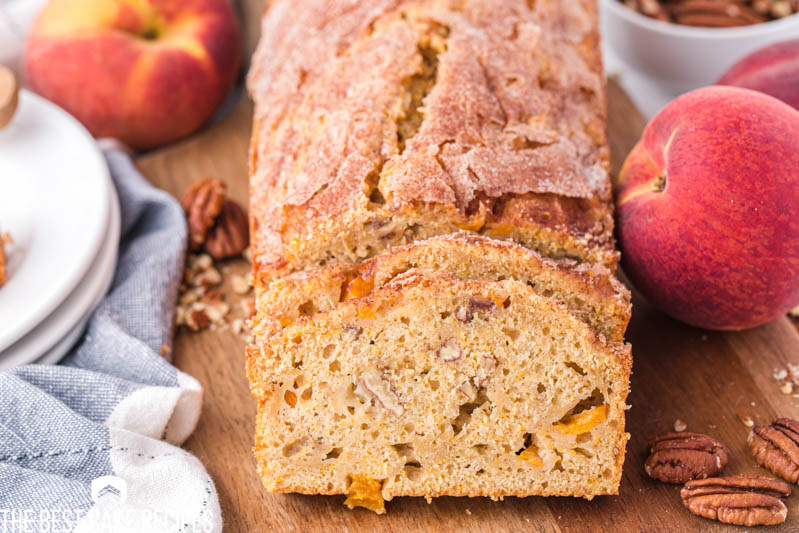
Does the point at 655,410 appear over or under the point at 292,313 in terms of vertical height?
under

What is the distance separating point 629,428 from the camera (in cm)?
241

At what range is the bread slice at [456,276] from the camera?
2.13 m

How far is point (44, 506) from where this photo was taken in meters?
2.09

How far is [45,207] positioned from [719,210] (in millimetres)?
2095

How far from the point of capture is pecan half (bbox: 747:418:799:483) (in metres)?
2.21

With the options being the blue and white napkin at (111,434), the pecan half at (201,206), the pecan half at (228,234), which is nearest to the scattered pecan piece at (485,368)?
the blue and white napkin at (111,434)

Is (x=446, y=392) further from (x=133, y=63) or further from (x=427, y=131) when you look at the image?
(x=133, y=63)

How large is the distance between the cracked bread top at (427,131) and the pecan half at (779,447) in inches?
24.4

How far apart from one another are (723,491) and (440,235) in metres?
0.95

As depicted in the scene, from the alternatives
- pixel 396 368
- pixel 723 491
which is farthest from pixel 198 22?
pixel 723 491

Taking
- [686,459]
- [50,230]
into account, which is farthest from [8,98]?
[686,459]

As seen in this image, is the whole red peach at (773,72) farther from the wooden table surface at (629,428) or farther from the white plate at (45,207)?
the white plate at (45,207)

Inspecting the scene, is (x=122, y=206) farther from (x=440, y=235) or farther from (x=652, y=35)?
(x=652, y=35)

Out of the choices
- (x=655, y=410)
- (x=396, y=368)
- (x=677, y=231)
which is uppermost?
(x=677, y=231)
